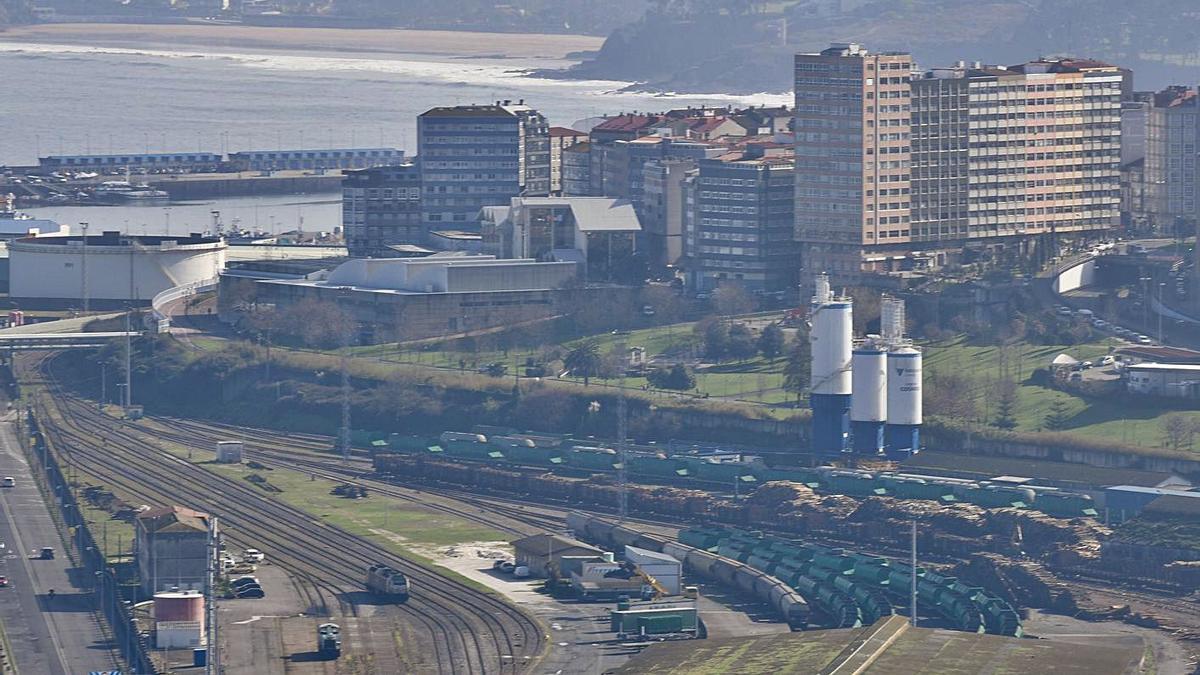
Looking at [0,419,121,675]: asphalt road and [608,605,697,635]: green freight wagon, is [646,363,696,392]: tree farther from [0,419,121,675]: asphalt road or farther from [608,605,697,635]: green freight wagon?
[608,605,697,635]: green freight wagon

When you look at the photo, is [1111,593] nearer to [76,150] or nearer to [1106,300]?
[1106,300]

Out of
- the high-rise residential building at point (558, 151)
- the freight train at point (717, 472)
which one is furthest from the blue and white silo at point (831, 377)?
the high-rise residential building at point (558, 151)

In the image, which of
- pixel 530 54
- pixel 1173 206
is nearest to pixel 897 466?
pixel 1173 206

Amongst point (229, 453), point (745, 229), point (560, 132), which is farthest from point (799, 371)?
point (560, 132)

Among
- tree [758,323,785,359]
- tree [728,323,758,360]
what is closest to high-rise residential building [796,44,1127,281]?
tree [728,323,758,360]

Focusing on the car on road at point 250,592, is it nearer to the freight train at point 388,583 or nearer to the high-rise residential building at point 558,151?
the freight train at point 388,583

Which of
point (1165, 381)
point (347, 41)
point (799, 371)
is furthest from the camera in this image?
point (347, 41)

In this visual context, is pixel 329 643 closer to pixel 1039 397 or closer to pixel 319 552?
pixel 319 552
